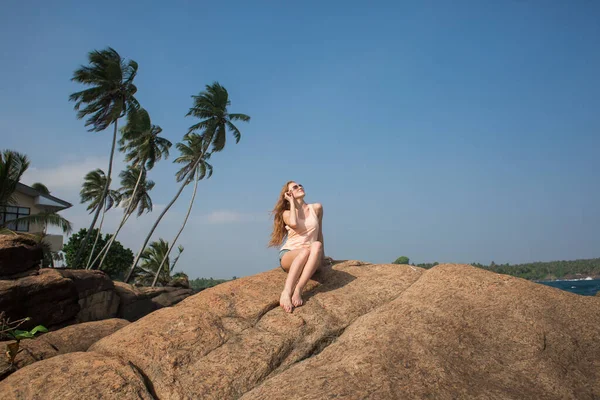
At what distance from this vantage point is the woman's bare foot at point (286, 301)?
19.9ft

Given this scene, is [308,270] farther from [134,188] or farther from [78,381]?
[134,188]

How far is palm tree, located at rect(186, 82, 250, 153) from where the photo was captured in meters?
36.2

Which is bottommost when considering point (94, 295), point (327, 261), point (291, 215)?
point (94, 295)

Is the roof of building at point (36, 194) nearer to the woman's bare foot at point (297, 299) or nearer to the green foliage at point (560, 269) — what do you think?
the woman's bare foot at point (297, 299)

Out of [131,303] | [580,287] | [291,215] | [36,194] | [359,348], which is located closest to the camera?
[359,348]

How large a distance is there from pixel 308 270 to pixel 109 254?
35.6 metres

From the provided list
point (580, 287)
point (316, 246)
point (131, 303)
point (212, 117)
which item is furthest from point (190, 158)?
point (580, 287)

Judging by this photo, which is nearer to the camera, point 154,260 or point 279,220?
point 279,220

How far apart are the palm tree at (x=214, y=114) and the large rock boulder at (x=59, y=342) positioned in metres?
30.1

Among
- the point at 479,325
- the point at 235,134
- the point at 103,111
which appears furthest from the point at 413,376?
the point at 235,134

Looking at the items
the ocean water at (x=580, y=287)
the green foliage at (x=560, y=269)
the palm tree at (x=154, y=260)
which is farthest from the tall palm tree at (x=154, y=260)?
the green foliage at (x=560, y=269)

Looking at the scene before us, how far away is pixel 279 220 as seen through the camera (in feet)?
24.1

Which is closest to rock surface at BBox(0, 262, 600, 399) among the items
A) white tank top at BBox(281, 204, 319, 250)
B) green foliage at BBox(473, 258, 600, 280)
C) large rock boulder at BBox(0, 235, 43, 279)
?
white tank top at BBox(281, 204, 319, 250)

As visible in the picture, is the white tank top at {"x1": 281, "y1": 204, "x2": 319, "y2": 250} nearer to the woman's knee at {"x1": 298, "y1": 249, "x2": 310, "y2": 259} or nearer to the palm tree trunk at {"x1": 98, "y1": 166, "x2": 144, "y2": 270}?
the woman's knee at {"x1": 298, "y1": 249, "x2": 310, "y2": 259}
